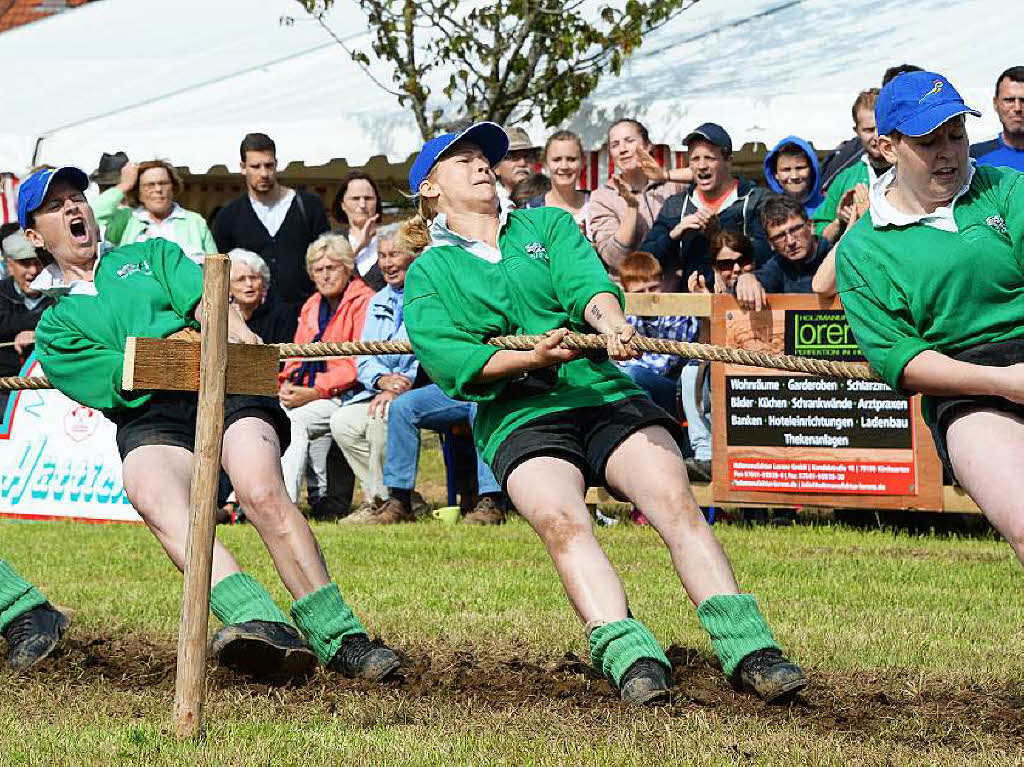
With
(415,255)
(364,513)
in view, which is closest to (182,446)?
(415,255)

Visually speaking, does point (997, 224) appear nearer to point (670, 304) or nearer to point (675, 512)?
point (675, 512)

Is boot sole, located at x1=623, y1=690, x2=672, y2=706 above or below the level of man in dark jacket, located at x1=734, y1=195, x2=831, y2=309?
below

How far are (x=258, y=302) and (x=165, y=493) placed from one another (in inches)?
230

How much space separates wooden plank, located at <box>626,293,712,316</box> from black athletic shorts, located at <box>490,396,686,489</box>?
436 centimetres

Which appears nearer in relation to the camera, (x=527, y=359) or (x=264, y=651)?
(x=527, y=359)

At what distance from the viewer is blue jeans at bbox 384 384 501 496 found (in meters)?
11.6

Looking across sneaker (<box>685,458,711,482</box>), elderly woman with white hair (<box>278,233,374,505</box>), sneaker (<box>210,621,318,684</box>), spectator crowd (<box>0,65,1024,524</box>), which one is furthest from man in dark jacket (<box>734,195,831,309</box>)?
sneaker (<box>210,621,318,684</box>)

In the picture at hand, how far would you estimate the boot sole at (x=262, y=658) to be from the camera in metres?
6.20

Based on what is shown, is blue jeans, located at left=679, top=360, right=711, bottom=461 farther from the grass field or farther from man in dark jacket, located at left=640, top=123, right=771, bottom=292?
the grass field

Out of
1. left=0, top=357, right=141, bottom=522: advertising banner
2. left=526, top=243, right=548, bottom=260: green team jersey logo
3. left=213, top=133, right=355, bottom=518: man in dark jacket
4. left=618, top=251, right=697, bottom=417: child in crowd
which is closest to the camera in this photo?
left=526, top=243, right=548, bottom=260: green team jersey logo

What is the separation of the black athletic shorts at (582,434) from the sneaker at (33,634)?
2137mm

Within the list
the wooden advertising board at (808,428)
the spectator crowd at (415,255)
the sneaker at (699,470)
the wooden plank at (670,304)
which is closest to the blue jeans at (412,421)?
the spectator crowd at (415,255)

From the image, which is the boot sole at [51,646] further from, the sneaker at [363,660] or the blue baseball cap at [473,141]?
the blue baseball cap at [473,141]

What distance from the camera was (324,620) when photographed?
659cm
